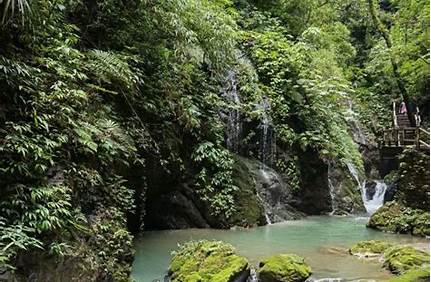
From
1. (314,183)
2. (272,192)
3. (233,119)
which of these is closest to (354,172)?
(314,183)

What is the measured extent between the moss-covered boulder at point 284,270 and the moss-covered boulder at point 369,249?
195 cm

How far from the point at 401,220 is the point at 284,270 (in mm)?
6120

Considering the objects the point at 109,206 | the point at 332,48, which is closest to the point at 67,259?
the point at 109,206

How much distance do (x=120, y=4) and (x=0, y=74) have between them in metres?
4.79

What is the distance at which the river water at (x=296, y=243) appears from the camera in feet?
25.1

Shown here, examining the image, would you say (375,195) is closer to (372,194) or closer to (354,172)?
(372,194)

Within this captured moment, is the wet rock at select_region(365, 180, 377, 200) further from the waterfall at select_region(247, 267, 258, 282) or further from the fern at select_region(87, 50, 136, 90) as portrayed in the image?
the fern at select_region(87, 50, 136, 90)

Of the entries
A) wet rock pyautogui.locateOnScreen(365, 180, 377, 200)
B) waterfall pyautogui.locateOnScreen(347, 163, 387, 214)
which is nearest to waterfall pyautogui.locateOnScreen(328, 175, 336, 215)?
waterfall pyautogui.locateOnScreen(347, 163, 387, 214)

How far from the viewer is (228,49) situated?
1252cm

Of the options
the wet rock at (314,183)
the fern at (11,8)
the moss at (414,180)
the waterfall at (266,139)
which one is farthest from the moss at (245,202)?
the fern at (11,8)

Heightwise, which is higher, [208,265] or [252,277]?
[208,265]

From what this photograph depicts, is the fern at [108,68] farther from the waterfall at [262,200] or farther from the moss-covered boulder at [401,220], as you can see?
the moss-covered boulder at [401,220]

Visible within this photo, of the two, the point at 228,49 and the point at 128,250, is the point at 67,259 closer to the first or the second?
the point at 128,250

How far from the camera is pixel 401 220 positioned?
11883 millimetres
